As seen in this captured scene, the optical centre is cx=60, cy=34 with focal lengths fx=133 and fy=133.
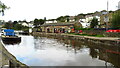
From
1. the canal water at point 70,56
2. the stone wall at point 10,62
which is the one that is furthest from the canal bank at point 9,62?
the canal water at point 70,56

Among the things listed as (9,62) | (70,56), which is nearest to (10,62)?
(9,62)

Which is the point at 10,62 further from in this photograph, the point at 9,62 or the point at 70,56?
the point at 70,56

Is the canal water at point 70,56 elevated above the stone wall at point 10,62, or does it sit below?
below

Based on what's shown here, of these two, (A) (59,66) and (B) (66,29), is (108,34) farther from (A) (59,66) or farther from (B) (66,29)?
(B) (66,29)

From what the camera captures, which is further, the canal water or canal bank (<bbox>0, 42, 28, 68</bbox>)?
the canal water

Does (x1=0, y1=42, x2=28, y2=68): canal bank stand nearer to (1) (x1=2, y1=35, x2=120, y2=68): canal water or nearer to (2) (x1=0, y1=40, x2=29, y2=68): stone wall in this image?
(2) (x1=0, y1=40, x2=29, y2=68): stone wall

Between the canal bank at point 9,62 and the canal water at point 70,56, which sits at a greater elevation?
the canal bank at point 9,62

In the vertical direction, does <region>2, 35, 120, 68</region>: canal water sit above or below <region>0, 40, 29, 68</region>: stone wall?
below

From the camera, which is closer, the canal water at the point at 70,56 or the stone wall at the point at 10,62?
the stone wall at the point at 10,62

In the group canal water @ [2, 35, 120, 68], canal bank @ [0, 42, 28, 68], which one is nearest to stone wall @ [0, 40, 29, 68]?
A: canal bank @ [0, 42, 28, 68]

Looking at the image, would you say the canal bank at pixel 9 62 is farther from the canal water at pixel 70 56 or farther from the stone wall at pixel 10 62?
the canal water at pixel 70 56

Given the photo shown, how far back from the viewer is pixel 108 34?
29.0 m

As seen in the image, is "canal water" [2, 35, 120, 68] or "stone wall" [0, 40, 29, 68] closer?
"stone wall" [0, 40, 29, 68]

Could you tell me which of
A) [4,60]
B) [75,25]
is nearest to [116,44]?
[4,60]
